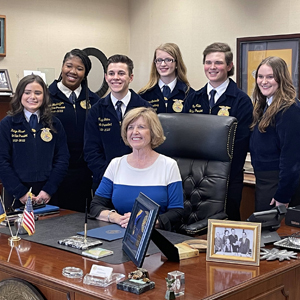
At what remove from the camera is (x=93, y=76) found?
5.88m

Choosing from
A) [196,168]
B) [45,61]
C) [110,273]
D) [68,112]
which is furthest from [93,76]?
[110,273]

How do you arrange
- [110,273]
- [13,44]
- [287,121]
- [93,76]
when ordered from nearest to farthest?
[110,273], [287,121], [13,44], [93,76]

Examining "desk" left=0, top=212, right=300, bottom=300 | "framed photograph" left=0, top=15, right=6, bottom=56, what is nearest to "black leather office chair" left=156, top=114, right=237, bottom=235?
"desk" left=0, top=212, right=300, bottom=300

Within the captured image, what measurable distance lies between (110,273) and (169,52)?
7.59 ft

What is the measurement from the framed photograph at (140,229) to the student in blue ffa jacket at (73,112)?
1780mm

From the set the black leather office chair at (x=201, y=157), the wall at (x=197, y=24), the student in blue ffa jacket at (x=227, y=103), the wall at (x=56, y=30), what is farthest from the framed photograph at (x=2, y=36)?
the black leather office chair at (x=201, y=157)

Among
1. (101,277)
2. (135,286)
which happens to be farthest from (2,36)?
(135,286)

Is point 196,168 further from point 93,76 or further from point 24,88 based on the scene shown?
point 93,76

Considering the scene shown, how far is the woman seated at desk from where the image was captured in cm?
262

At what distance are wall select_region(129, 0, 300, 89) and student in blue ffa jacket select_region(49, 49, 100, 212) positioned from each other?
6.28ft

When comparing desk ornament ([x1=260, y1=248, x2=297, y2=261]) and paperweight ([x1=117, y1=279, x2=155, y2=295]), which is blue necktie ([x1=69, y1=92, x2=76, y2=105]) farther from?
paperweight ([x1=117, y1=279, x2=155, y2=295])

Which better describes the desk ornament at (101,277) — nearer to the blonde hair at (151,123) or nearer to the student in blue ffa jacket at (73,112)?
the blonde hair at (151,123)

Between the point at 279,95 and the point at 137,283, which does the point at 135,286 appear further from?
the point at 279,95

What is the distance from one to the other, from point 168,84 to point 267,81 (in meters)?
1.00
